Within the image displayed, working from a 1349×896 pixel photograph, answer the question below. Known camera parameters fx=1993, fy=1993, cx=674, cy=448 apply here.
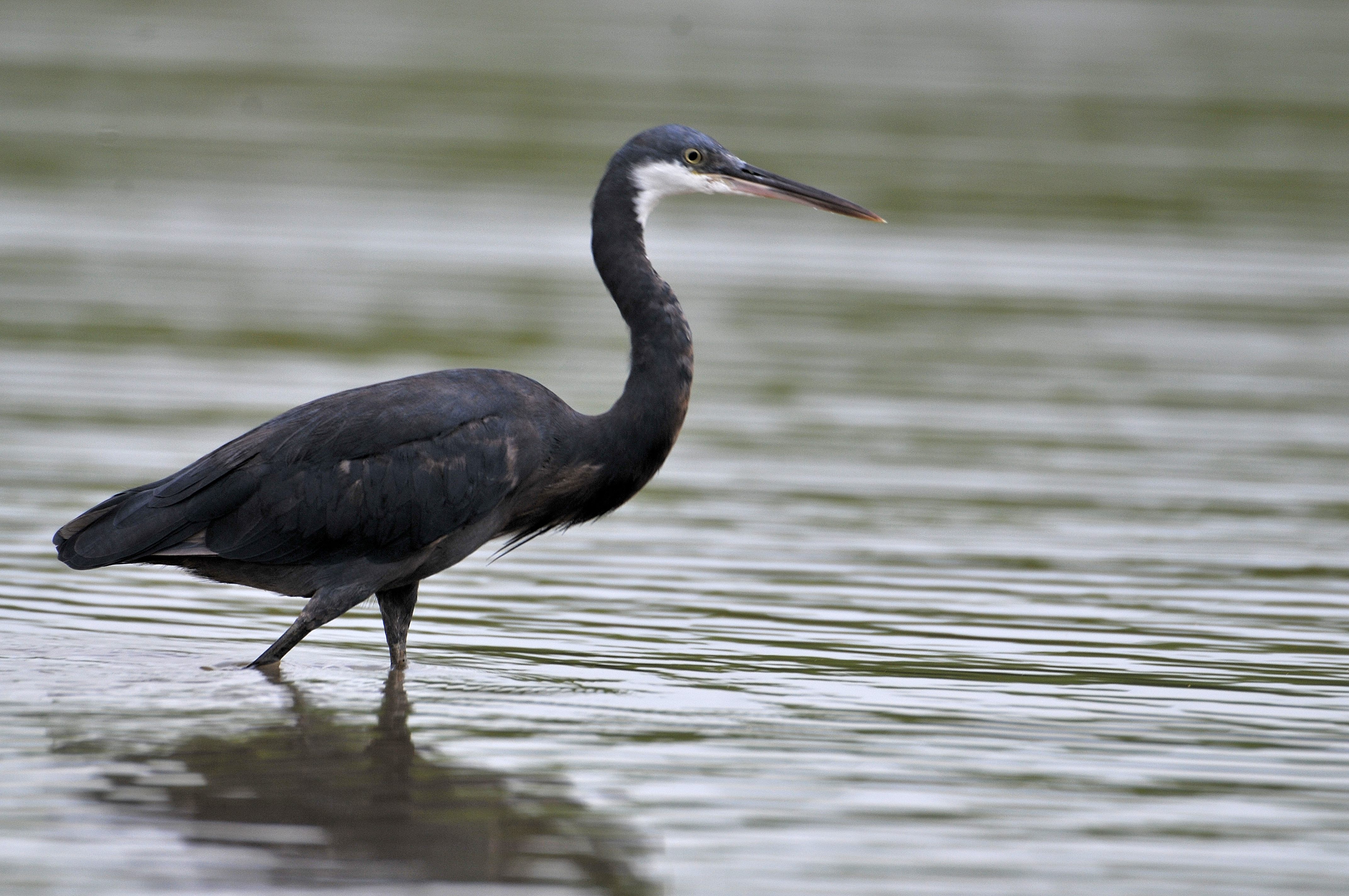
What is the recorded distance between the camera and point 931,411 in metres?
12.5

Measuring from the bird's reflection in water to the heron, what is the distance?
30.0 inches

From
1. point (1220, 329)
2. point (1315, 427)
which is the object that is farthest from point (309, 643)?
point (1220, 329)

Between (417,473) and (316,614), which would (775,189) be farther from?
(316,614)

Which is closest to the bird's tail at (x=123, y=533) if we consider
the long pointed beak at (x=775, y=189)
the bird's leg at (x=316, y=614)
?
the bird's leg at (x=316, y=614)

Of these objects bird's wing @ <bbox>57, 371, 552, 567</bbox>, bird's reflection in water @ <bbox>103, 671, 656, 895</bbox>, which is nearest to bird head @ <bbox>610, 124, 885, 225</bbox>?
bird's wing @ <bbox>57, 371, 552, 567</bbox>

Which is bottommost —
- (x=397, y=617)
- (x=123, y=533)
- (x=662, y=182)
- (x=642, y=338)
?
(x=397, y=617)

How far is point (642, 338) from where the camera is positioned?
7.80 meters

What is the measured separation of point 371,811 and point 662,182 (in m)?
2.98

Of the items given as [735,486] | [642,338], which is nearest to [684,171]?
[642,338]

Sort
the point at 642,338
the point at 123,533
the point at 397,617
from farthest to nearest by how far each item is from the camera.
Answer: the point at 642,338 → the point at 397,617 → the point at 123,533

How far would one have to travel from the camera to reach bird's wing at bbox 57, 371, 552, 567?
7371 millimetres

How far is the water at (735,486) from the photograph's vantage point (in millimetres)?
6090

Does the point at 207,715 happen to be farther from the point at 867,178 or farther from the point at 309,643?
the point at 867,178

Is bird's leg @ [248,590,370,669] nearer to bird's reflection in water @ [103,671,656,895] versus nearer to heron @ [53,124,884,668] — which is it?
heron @ [53,124,884,668]
